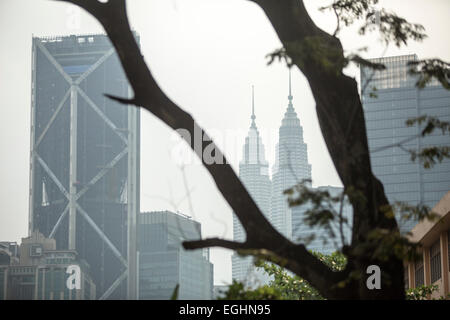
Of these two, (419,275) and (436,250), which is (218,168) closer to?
(436,250)

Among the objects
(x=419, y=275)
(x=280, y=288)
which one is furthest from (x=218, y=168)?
(x=419, y=275)

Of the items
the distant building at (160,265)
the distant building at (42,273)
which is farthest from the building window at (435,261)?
the distant building at (160,265)

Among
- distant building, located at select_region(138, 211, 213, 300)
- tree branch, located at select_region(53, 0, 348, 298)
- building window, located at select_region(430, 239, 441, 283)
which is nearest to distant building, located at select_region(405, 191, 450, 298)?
building window, located at select_region(430, 239, 441, 283)

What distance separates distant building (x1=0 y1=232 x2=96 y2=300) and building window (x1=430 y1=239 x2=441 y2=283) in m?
83.5

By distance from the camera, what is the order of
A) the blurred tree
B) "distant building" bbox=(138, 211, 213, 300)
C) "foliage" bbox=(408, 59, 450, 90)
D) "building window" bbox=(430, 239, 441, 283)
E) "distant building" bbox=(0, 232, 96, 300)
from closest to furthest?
the blurred tree → "foliage" bbox=(408, 59, 450, 90) → "building window" bbox=(430, 239, 441, 283) → "distant building" bbox=(0, 232, 96, 300) → "distant building" bbox=(138, 211, 213, 300)

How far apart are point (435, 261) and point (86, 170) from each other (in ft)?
289

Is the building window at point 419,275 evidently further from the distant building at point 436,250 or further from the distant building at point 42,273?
the distant building at point 42,273

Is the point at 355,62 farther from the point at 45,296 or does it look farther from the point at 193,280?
the point at 193,280

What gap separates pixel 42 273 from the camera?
108 meters

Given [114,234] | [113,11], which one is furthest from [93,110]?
[113,11]

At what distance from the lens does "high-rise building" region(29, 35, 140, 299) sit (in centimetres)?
10506

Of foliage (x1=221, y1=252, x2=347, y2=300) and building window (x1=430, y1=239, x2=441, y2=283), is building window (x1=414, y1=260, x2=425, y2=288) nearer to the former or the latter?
building window (x1=430, y1=239, x2=441, y2=283)

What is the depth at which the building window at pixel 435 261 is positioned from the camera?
23.3m

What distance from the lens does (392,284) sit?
5441mm
